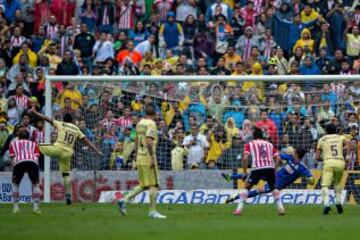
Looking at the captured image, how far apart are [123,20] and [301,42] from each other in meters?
5.90

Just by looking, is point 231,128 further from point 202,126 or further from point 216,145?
point 202,126

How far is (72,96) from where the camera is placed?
3100 centimetres

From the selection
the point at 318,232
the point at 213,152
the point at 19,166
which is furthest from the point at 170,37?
the point at 318,232

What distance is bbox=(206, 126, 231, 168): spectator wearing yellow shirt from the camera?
29875mm

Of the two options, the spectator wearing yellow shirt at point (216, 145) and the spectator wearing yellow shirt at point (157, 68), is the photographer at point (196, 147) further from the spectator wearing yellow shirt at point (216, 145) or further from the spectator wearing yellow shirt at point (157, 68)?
the spectator wearing yellow shirt at point (157, 68)

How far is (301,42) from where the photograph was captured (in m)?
34.8

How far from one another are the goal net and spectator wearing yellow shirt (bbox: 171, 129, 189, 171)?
2cm

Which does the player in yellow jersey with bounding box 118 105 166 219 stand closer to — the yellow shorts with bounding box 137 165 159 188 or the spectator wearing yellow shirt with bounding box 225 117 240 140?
the yellow shorts with bounding box 137 165 159 188

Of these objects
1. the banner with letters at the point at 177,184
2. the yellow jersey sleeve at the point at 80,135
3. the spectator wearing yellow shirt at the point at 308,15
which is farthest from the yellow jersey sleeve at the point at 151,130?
the spectator wearing yellow shirt at the point at 308,15

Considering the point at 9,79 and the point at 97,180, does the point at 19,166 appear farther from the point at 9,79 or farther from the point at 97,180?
the point at 9,79

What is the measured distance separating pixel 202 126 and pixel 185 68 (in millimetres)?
4697

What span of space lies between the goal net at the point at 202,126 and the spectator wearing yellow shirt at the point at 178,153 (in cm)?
2

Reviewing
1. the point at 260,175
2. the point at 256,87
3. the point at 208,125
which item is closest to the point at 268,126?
the point at 256,87

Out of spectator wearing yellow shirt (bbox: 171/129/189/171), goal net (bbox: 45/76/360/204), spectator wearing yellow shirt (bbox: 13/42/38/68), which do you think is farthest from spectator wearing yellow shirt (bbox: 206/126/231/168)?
spectator wearing yellow shirt (bbox: 13/42/38/68)
